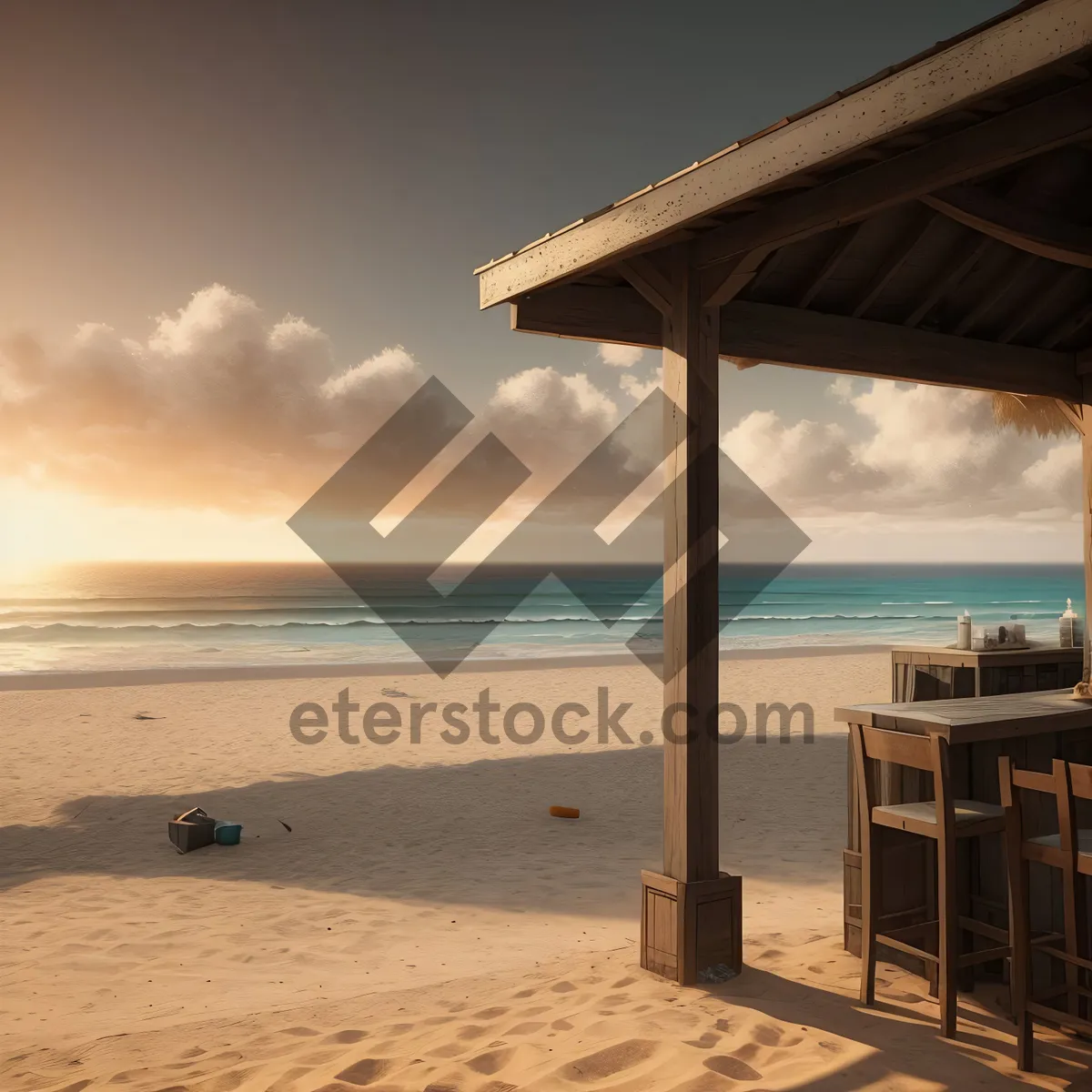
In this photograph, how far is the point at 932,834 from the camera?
10.4 ft

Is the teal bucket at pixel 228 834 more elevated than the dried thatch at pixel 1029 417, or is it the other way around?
the dried thatch at pixel 1029 417

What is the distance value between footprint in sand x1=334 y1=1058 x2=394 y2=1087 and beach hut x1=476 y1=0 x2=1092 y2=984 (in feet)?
3.96

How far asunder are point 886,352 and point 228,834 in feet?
16.7

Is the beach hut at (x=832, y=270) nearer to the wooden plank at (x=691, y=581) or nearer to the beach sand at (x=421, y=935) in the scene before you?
the wooden plank at (x=691, y=581)

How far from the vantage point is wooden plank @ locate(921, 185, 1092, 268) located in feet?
10.6

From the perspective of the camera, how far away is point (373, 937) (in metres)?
4.55

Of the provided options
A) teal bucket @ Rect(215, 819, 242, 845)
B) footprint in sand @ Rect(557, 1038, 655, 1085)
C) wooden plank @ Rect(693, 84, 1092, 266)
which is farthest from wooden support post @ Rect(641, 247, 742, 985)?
teal bucket @ Rect(215, 819, 242, 845)

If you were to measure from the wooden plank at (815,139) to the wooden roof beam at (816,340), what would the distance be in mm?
290

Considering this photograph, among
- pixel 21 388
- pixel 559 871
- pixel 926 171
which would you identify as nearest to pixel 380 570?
pixel 21 388

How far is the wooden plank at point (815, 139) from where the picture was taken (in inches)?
83.4

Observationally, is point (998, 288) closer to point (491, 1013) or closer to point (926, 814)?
point (926, 814)

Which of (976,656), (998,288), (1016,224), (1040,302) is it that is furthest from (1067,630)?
(1016,224)

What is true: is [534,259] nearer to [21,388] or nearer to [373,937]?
[373,937]

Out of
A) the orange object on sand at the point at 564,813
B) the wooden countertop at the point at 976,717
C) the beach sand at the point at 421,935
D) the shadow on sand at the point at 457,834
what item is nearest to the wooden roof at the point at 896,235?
the wooden countertop at the point at 976,717
